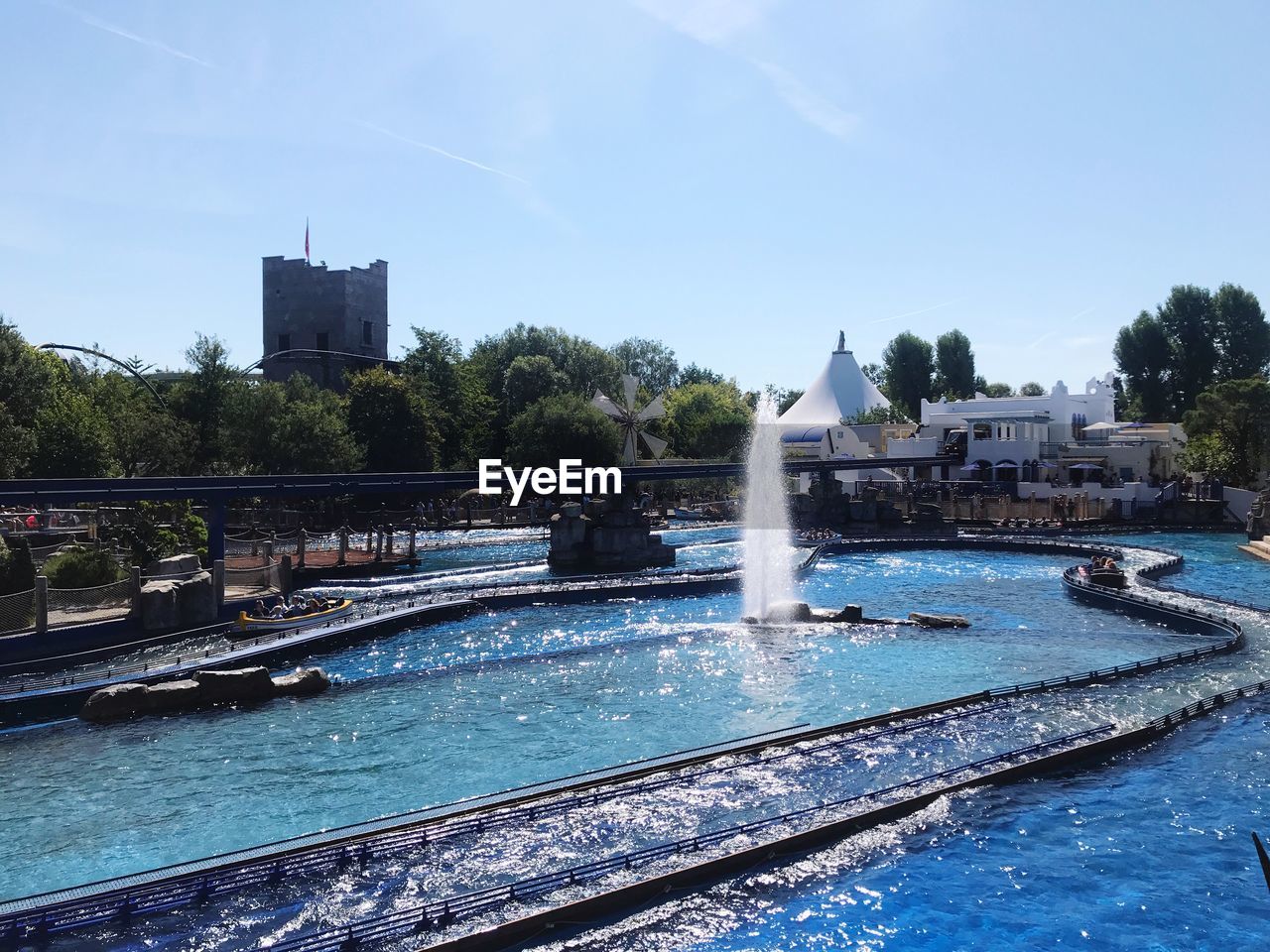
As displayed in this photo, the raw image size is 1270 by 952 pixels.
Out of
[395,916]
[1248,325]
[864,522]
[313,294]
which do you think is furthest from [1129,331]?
[395,916]

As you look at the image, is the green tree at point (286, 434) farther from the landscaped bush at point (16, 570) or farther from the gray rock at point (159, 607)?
the gray rock at point (159, 607)

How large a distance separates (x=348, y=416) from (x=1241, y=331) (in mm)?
87277

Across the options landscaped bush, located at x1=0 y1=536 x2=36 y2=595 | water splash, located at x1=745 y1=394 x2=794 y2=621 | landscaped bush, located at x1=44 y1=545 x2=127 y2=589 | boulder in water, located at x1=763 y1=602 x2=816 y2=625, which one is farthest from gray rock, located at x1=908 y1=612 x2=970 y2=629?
landscaped bush, located at x1=0 y1=536 x2=36 y2=595

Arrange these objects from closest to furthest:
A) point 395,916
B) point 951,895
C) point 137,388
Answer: point 395,916, point 951,895, point 137,388

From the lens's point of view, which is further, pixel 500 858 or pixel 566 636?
pixel 566 636

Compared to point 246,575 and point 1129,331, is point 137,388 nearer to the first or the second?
point 246,575

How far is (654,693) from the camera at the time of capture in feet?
73.9

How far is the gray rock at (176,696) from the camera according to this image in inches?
826

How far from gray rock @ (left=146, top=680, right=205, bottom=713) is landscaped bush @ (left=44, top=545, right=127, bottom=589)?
318 inches

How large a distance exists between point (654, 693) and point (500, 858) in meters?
9.74

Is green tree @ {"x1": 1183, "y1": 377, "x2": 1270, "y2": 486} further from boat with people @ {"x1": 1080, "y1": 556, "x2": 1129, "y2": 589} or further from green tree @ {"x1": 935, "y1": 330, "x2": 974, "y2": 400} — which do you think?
green tree @ {"x1": 935, "y1": 330, "x2": 974, "y2": 400}

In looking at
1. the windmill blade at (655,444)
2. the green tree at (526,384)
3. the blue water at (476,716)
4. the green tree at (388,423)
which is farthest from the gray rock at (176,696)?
the green tree at (526,384)

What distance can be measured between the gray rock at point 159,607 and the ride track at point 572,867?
14998 millimetres

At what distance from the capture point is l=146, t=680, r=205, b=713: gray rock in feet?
68.8
